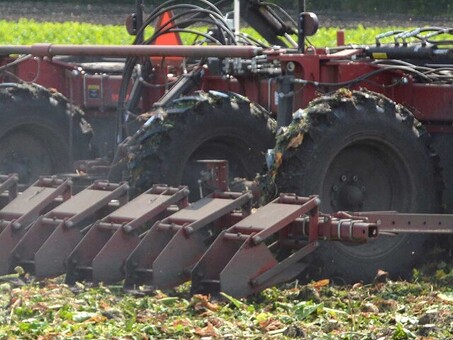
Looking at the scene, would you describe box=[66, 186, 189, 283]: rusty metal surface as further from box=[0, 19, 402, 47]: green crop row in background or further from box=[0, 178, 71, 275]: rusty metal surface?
box=[0, 19, 402, 47]: green crop row in background

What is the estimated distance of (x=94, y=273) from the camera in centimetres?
921

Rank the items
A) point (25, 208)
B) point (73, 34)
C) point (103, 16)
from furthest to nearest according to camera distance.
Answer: point (103, 16)
point (73, 34)
point (25, 208)

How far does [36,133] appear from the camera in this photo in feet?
44.2

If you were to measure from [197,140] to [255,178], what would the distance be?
845 mm

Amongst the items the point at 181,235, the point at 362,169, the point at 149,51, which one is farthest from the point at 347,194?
the point at 149,51

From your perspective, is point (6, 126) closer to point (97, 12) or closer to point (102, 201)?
point (102, 201)

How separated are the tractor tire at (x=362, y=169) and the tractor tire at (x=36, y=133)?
13.4 feet

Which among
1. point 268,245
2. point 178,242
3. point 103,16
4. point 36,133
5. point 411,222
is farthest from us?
point 103,16

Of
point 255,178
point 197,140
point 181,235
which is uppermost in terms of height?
point 197,140

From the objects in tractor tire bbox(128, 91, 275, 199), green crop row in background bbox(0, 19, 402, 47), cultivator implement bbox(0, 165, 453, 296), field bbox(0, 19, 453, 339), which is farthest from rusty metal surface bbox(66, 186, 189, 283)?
green crop row in background bbox(0, 19, 402, 47)

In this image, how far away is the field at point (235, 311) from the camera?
24.4 ft

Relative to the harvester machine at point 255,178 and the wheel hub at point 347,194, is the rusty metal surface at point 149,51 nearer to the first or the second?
the harvester machine at point 255,178

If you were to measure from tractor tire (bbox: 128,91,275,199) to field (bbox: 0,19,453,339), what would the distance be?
145 centimetres

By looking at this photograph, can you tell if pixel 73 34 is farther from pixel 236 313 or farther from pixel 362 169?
pixel 236 313
